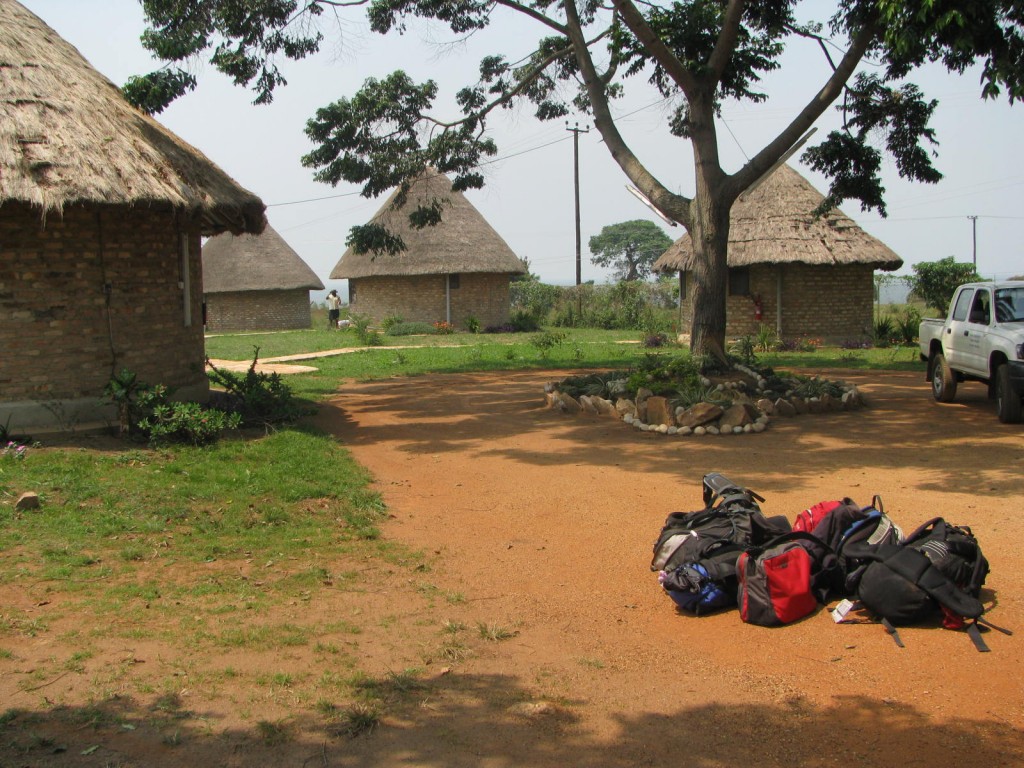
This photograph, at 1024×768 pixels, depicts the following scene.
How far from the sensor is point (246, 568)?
236 inches

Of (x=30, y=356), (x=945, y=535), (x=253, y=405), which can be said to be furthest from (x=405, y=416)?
(x=945, y=535)

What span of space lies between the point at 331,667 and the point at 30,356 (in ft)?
21.0

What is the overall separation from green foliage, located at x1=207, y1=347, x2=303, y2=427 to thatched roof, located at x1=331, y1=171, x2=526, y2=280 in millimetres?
19426

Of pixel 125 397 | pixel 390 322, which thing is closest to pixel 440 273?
pixel 390 322

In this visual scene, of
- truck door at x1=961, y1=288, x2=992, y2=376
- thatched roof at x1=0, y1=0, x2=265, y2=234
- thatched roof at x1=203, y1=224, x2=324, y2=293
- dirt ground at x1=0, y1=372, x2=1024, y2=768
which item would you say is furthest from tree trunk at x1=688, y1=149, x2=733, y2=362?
thatched roof at x1=203, y1=224, x2=324, y2=293

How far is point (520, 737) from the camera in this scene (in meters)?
3.83

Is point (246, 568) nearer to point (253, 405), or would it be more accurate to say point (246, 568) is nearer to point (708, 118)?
point (253, 405)

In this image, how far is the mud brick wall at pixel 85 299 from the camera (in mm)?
9094

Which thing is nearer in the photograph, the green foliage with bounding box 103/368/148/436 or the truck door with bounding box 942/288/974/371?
the green foliage with bounding box 103/368/148/436

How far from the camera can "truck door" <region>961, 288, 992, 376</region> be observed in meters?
11.2

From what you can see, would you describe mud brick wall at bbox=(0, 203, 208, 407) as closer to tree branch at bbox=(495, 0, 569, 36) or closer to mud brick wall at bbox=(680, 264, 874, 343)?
tree branch at bbox=(495, 0, 569, 36)

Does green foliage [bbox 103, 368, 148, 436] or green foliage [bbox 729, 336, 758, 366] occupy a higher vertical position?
green foliage [bbox 729, 336, 758, 366]

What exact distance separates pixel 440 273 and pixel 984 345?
2207 cm

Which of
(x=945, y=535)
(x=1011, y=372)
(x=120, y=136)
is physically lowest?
(x=945, y=535)
